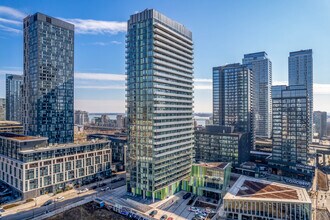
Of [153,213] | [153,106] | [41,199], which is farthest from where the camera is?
[41,199]

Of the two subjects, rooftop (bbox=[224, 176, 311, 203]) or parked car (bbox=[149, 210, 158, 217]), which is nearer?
rooftop (bbox=[224, 176, 311, 203])

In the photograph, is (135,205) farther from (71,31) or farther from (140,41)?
(71,31)

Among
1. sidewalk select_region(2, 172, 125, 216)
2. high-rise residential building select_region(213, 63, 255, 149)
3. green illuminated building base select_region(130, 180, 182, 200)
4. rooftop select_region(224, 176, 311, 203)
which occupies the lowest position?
sidewalk select_region(2, 172, 125, 216)

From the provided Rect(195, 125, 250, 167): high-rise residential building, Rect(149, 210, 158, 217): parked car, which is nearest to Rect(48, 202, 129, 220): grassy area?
Rect(149, 210, 158, 217): parked car

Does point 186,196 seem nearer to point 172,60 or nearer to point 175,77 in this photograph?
point 175,77

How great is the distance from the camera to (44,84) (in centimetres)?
13988

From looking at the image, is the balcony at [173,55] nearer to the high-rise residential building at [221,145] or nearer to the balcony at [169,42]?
the balcony at [169,42]

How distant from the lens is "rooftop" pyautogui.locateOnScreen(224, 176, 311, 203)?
7456 centimetres

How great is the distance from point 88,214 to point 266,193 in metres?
62.4

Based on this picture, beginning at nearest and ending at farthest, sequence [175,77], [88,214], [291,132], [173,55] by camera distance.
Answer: [88,214] < [173,55] < [175,77] < [291,132]

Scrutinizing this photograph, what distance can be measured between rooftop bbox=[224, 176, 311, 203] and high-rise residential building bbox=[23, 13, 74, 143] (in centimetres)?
11404

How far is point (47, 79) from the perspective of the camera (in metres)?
141

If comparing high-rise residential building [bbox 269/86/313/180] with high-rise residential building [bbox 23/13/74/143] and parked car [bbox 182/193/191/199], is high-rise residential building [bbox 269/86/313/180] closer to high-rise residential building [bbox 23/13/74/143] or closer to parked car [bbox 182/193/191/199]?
parked car [bbox 182/193/191/199]

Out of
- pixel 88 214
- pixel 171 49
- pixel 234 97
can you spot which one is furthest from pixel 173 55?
pixel 234 97
